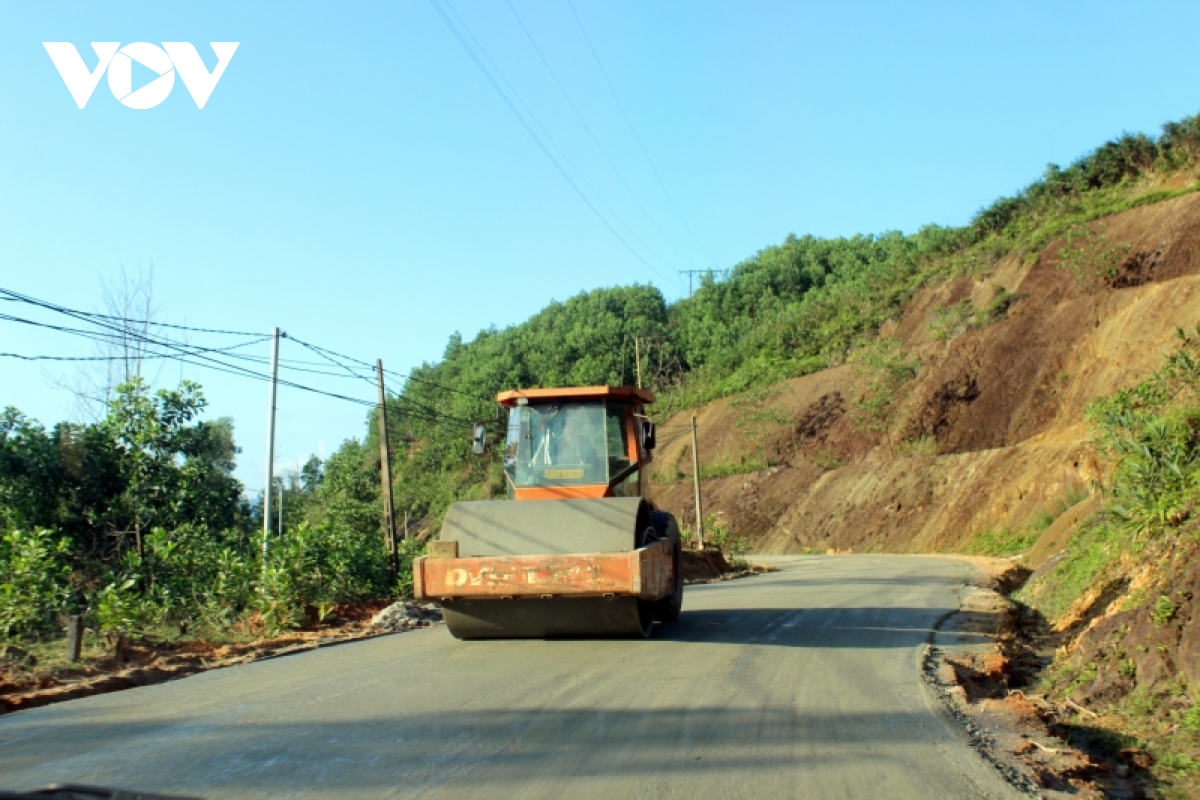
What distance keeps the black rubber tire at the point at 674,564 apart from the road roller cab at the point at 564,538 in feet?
0.08

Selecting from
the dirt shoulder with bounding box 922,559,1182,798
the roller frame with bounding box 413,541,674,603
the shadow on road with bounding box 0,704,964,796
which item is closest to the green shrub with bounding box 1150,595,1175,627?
the dirt shoulder with bounding box 922,559,1182,798

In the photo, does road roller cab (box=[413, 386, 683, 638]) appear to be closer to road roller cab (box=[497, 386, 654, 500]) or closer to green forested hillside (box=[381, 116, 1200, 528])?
road roller cab (box=[497, 386, 654, 500])

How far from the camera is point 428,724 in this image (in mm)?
7449

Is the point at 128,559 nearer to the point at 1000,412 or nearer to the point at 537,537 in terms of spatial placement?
the point at 537,537

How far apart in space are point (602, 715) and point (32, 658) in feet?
23.6

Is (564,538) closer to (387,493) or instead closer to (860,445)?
(387,493)

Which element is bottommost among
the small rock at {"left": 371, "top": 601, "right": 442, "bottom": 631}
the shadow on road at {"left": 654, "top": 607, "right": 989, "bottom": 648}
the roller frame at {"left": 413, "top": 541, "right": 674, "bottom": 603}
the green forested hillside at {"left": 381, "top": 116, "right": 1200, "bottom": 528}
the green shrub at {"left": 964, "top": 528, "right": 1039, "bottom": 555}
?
the shadow on road at {"left": 654, "top": 607, "right": 989, "bottom": 648}

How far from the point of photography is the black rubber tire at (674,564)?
12.9 meters

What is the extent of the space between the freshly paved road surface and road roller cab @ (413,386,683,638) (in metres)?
0.39

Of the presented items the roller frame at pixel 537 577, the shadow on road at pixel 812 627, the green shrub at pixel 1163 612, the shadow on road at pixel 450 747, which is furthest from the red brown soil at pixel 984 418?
the shadow on road at pixel 450 747

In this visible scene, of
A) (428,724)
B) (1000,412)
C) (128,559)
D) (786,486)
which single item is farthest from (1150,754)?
(786,486)

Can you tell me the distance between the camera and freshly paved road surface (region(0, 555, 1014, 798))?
5.98 m

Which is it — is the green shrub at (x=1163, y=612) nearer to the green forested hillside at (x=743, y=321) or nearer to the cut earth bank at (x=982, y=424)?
the cut earth bank at (x=982, y=424)

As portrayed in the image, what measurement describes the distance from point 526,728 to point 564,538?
13.1 ft
